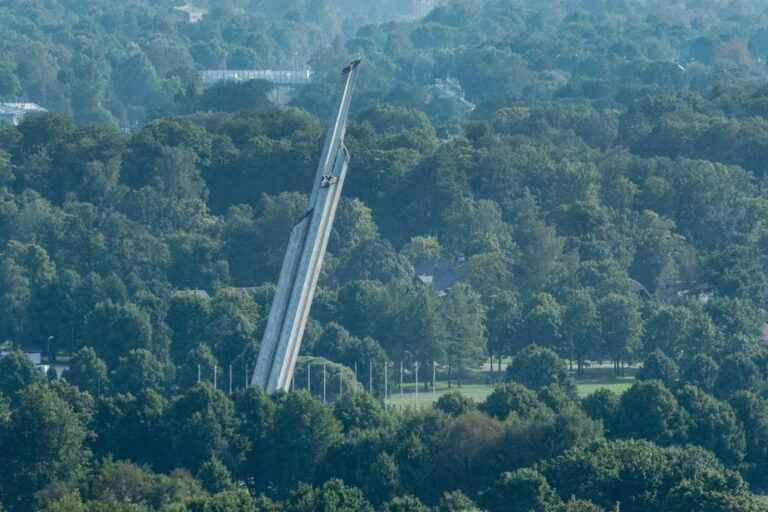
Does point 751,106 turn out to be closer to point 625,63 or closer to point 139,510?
point 625,63

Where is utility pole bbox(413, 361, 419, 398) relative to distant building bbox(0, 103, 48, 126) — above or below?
below

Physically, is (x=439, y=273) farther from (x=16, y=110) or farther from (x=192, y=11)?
(x=192, y=11)

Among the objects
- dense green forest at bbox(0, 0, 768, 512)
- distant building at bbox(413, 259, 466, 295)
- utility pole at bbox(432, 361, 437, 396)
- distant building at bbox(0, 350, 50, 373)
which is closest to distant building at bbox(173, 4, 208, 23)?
dense green forest at bbox(0, 0, 768, 512)

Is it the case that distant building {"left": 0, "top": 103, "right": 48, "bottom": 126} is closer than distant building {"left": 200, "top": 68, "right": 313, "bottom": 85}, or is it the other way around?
distant building {"left": 0, "top": 103, "right": 48, "bottom": 126}

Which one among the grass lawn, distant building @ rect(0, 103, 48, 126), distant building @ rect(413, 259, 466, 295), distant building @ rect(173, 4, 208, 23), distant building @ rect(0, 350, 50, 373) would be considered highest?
distant building @ rect(173, 4, 208, 23)

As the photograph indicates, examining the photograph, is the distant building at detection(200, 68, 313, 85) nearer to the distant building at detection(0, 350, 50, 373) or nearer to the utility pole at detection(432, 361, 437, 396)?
the distant building at detection(0, 350, 50, 373)

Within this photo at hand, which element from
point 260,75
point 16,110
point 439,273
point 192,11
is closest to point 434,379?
point 439,273

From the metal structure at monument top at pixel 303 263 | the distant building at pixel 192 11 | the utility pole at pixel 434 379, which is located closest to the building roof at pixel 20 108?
the utility pole at pixel 434 379
